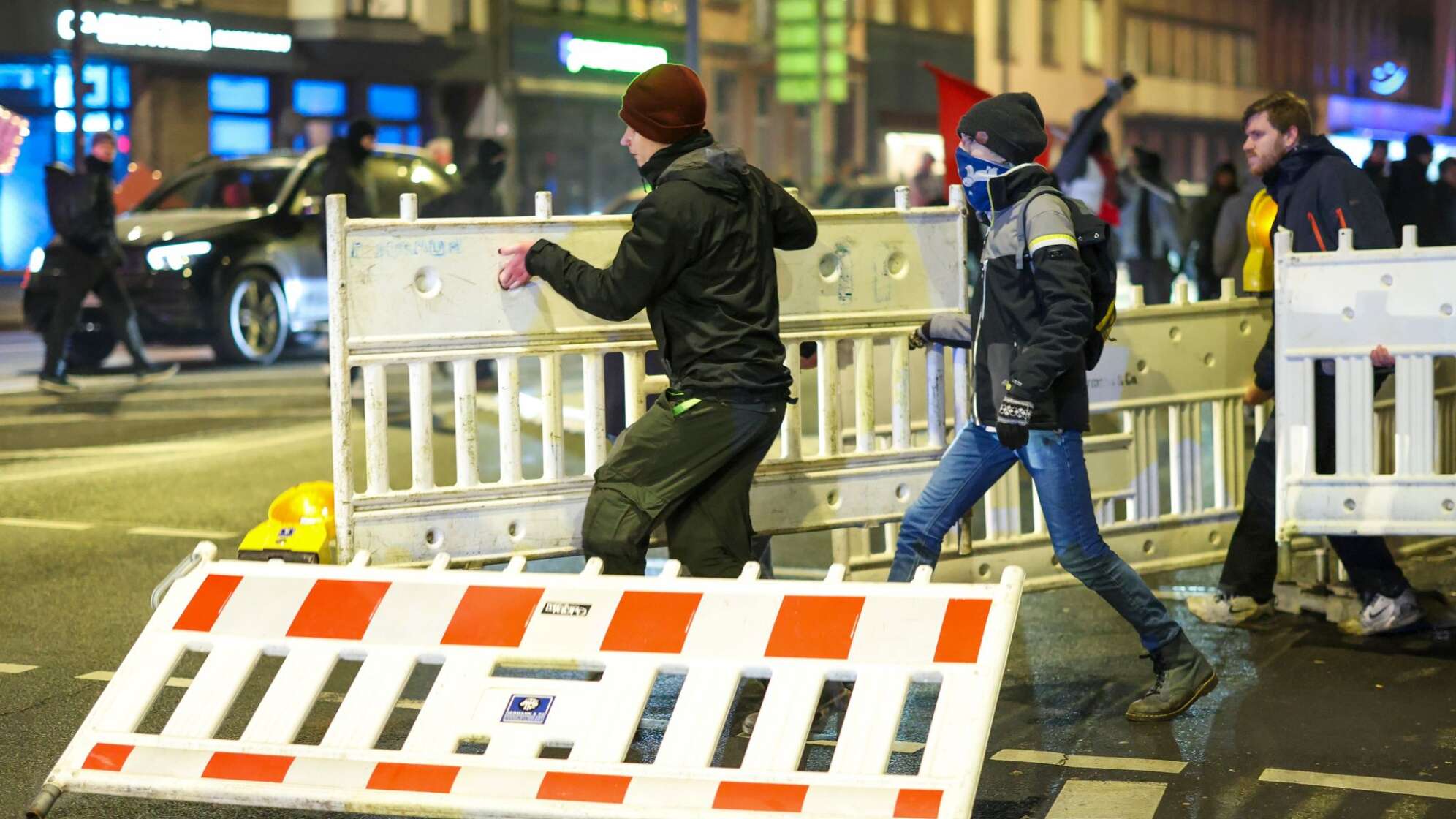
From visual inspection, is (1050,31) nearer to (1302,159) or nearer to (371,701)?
(1302,159)

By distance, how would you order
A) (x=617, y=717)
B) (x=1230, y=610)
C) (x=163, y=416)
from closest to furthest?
(x=617, y=717), (x=1230, y=610), (x=163, y=416)

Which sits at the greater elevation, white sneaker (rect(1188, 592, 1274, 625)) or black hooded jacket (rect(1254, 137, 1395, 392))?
black hooded jacket (rect(1254, 137, 1395, 392))

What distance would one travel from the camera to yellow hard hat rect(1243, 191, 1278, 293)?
22.3ft

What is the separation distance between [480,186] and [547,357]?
8.49 metres

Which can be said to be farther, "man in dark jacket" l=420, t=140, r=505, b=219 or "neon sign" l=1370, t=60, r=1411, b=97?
"neon sign" l=1370, t=60, r=1411, b=97

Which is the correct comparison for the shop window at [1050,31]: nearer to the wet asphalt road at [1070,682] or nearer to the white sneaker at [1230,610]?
the wet asphalt road at [1070,682]

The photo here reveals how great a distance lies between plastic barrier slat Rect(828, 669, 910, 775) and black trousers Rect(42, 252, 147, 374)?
12.0m

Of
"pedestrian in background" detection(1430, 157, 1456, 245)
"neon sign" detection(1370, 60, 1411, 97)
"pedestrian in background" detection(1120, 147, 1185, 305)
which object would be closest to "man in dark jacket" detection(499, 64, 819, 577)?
"pedestrian in background" detection(1120, 147, 1185, 305)

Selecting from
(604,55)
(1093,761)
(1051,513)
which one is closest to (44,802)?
(1093,761)

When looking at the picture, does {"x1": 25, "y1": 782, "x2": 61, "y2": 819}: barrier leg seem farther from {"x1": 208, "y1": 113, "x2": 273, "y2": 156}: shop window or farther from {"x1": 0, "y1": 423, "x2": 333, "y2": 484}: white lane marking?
{"x1": 208, "y1": 113, "x2": 273, "y2": 156}: shop window

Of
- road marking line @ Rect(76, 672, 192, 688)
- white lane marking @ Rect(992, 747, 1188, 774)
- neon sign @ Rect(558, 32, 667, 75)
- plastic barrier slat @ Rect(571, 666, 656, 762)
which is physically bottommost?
white lane marking @ Rect(992, 747, 1188, 774)

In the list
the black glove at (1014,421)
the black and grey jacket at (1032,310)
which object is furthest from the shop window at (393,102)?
the black glove at (1014,421)

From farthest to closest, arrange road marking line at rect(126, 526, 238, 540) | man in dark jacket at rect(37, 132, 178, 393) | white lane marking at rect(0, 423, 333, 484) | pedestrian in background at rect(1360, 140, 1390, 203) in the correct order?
pedestrian in background at rect(1360, 140, 1390, 203) < man in dark jacket at rect(37, 132, 178, 393) < white lane marking at rect(0, 423, 333, 484) < road marking line at rect(126, 526, 238, 540)

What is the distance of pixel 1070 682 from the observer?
19.9ft
